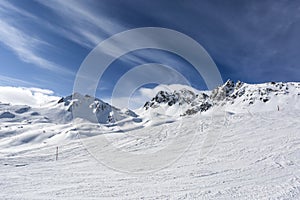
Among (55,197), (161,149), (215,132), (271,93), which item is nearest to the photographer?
(55,197)

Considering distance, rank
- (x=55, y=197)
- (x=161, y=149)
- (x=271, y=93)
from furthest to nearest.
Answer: (x=271, y=93) < (x=161, y=149) < (x=55, y=197)

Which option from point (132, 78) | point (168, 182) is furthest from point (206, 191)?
point (132, 78)

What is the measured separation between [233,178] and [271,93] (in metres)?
106

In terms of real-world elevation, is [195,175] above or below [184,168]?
below

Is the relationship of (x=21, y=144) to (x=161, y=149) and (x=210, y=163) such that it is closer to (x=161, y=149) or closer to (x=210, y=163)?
(x=161, y=149)

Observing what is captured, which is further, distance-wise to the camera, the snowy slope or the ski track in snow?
the snowy slope

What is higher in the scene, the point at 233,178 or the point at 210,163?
the point at 210,163

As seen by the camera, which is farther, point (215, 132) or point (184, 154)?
point (215, 132)

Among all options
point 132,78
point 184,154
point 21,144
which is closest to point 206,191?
point 184,154

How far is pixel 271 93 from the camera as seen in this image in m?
107

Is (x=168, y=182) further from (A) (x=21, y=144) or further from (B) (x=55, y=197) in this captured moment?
(A) (x=21, y=144)

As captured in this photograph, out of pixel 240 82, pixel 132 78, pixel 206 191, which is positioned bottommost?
pixel 206 191

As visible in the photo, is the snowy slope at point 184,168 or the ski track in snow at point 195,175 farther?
the snowy slope at point 184,168

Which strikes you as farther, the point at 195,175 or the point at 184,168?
the point at 184,168
